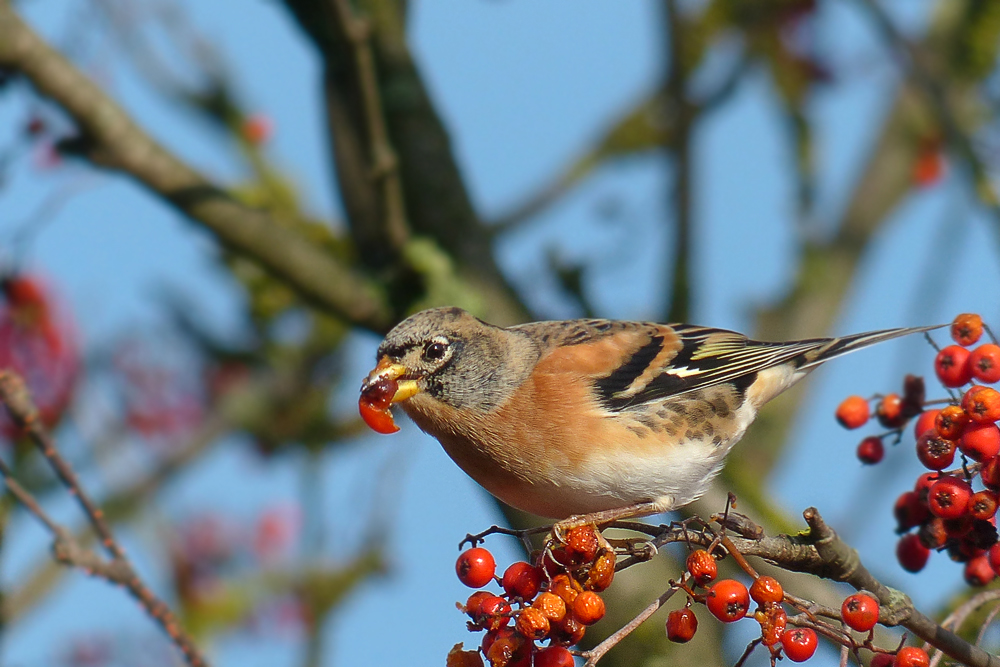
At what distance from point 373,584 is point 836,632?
3.50 m

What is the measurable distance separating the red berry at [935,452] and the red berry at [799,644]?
22.3 inches

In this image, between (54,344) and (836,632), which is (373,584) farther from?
(836,632)

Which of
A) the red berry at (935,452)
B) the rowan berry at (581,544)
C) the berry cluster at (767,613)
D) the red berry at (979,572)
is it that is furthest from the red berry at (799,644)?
the red berry at (979,572)

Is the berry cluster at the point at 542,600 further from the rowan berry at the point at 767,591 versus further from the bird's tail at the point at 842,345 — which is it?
the bird's tail at the point at 842,345

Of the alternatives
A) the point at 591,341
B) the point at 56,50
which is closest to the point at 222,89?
the point at 56,50

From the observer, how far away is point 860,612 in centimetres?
201

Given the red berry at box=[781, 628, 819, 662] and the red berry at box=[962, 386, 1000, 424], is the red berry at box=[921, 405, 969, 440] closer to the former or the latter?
the red berry at box=[962, 386, 1000, 424]

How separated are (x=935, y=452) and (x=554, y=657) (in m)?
1.04

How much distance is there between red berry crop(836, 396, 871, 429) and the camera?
2.91m

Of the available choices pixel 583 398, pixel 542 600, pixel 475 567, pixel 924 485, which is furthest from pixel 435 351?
pixel 924 485

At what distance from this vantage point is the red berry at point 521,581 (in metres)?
2.29

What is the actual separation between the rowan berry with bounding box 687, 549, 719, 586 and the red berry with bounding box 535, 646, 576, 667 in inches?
13.6

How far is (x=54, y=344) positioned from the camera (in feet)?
16.6

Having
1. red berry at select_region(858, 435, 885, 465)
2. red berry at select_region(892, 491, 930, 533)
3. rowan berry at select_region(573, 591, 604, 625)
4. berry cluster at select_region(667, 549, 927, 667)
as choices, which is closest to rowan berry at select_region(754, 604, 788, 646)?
berry cluster at select_region(667, 549, 927, 667)
